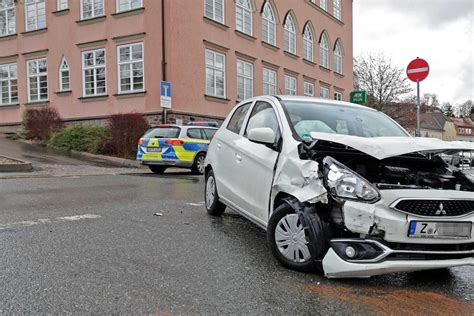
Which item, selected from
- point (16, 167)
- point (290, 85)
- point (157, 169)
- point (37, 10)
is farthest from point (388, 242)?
point (290, 85)

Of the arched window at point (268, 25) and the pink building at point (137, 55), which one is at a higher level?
the arched window at point (268, 25)

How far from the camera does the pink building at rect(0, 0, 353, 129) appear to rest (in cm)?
2125

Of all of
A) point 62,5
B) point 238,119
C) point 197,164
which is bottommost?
point 197,164

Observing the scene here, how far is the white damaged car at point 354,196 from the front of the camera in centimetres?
350

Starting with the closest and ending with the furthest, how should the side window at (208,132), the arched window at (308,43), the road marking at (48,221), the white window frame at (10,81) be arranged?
1. the road marking at (48,221)
2. the side window at (208,132)
3. the white window frame at (10,81)
4. the arched window at (308,43)

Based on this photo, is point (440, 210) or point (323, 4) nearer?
point (440, 210)

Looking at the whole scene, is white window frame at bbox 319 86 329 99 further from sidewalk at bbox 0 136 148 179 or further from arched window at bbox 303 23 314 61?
sidewalk at bbox 0 136 148 179

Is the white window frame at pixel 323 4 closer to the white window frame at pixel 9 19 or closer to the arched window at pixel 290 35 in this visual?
the arched window at pixel 290 35

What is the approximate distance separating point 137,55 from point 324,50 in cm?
1866

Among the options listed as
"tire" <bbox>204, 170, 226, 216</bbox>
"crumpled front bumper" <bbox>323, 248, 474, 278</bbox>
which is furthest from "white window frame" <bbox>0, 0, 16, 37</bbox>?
"crumpled front bumper" <bbox>323, 248, 474, 278</bbox>

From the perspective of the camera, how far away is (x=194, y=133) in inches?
576

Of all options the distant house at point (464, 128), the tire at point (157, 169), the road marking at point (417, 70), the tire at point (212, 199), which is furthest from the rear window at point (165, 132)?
the distant house at point (464, 128)

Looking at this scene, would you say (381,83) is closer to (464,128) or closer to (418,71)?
(418,71)

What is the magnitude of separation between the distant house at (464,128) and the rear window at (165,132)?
106526 mm
